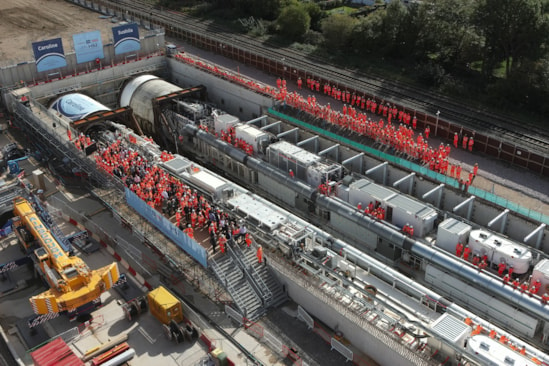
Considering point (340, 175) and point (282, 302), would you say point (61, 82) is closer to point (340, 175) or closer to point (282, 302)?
point (340, 175)

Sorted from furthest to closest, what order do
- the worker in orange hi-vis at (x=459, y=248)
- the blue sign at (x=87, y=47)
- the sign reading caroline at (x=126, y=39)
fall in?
1. the sign reading caroline at (x=126, y=39)
2. the blue sign at (x=87, y=47)
3. the worker in orange hi-vis at (x=459, y=248)

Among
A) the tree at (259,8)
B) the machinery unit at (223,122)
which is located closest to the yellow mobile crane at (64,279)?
the machinery unit at (223,122)

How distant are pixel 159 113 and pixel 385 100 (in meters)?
19.8

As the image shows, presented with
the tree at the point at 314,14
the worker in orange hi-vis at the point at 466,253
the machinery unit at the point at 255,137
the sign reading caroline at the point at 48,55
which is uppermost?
the sign reading caroline at the point at 48,55

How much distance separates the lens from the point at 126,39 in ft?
160

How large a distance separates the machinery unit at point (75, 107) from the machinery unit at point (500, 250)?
28.2 metres

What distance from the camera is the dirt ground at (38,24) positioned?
6794cm

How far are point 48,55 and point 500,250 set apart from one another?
37.8 m

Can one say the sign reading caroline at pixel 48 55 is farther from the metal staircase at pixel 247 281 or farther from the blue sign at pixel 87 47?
the metal staircase at pixel 247 281

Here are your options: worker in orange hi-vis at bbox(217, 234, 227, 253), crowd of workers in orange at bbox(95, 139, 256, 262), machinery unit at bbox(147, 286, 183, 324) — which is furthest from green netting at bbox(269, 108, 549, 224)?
machinery unit at bbox(147, 286, 183, 324)

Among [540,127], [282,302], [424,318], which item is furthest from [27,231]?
[540,127]

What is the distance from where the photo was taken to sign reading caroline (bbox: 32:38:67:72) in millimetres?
44281

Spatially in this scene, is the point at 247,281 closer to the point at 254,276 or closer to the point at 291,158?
the point at 254,276

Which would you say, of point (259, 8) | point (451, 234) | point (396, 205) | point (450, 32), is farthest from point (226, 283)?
point (259, 8)
